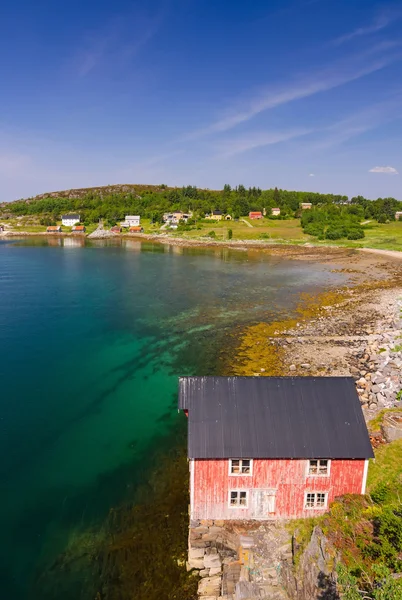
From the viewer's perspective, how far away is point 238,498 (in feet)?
53.3

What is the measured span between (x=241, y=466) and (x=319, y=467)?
3.30m

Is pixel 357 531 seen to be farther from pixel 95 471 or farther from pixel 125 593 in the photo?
pixel 95 471

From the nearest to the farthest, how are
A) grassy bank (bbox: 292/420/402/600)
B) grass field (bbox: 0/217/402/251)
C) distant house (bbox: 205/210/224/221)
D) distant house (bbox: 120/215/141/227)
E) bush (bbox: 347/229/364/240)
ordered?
grassy bank (bbox: 292/420/402/600)
grass field (bbox: 0/217/402/251)
bush (bbox: 347/229/364/240)
distant house (bbox: 120/215/141/227)
distant house (bbox: 205/210/224/221)

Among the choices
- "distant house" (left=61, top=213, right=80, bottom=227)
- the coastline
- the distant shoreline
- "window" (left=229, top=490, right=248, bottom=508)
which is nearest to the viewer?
"window" (left=229, top=490, right=248, bottom=508)

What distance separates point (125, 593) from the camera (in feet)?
47.7

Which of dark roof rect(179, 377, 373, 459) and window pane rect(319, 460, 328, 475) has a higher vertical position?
dark roof rect(179, 377, 373, 459)

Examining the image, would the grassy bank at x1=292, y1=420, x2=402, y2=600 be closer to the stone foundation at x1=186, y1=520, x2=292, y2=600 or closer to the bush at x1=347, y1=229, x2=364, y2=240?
the stone foundation at x1=186, y1=520, x2=292, y2=600

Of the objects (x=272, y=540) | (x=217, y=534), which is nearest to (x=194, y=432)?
(x=217, y=534)

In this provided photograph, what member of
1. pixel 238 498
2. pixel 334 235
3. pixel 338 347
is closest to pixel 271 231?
pixel 334 235

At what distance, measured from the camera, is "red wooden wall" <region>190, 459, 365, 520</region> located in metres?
15.9

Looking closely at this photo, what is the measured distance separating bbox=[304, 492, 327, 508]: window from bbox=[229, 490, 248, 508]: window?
105 inches

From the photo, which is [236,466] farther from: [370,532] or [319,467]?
[370,532]

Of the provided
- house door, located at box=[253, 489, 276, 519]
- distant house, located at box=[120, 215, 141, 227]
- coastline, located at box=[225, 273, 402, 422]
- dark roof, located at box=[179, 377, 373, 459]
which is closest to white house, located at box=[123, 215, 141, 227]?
distant house, located at box=[120, 215, 141, 227]

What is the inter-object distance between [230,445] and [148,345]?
2504 centimetres
